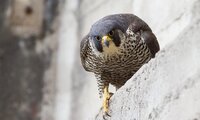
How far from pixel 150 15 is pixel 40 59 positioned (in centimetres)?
160

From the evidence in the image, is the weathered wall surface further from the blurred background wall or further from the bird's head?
the bird's head

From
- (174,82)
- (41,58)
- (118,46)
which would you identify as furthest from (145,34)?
(41,58)

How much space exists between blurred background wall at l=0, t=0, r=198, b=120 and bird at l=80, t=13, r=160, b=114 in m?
1.72

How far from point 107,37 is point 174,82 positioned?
3.24ft

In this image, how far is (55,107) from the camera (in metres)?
4.65

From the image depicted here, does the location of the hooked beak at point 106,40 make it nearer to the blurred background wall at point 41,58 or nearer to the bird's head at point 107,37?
the bird's head at point 107,37

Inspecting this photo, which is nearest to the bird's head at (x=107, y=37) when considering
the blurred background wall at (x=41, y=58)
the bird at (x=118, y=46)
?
the bird at (x=118, y=46)

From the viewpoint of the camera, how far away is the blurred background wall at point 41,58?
4453mm

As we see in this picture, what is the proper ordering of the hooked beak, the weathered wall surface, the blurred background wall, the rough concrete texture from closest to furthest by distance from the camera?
1. the rough concrete texture
2. the hooked beak
3. the blurred background wall
4. the weathered wall surface

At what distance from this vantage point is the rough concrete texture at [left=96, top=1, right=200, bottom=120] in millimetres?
1414

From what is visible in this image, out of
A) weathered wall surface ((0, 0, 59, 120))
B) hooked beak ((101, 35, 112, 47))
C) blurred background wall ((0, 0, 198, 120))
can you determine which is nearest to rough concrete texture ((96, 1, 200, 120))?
hooked beak ((101, 35, 112, 47))

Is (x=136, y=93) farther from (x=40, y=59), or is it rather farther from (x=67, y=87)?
(x=40, y=59)

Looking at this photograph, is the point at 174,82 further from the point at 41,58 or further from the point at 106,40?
the point at 41,58

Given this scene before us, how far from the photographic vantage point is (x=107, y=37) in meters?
2.45
